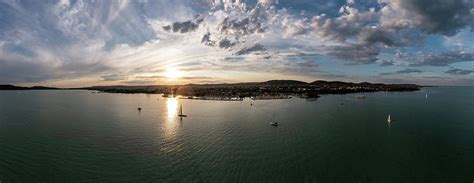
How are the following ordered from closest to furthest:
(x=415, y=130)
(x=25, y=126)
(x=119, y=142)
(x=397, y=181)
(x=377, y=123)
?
(x=397, y=181), (x=119, y=142), (x=415, y=130), (x=25, y=126), (x=377, y=123)

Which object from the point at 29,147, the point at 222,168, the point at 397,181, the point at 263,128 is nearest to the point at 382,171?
the point at 397,181

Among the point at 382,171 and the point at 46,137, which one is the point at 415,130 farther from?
the point at 46,137

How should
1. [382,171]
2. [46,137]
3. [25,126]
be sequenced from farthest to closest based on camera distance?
[25,126] < [46,137] < [382,171]

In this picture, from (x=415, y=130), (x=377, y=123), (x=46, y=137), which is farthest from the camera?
(x=377, y=123)

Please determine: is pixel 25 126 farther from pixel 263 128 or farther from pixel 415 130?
pixel 415 130

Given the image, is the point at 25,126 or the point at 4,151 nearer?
the point at 4,151

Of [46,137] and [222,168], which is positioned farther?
[46,137]

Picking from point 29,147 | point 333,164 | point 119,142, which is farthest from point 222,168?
point 29,147

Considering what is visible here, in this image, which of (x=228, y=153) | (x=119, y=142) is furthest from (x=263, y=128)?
(x=119, y=142)

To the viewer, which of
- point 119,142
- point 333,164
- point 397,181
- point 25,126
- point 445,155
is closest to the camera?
point 397,181
